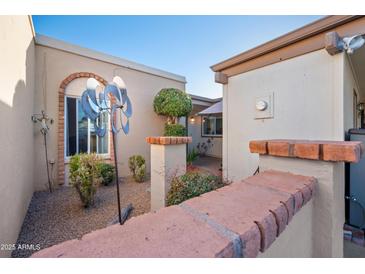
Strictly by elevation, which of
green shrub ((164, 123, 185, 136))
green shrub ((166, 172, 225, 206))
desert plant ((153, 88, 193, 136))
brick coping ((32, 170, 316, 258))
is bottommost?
green shrub ((166, 172, 225, 206))

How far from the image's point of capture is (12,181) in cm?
250

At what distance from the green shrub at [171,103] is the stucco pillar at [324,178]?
17.7ft

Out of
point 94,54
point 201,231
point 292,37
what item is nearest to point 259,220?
point 201,231

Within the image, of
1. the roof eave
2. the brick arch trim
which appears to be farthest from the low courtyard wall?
the brick arch trim

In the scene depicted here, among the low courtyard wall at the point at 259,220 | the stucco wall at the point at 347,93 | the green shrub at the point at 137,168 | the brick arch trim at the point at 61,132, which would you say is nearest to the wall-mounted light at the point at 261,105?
the stucco wall at the point at 347,93

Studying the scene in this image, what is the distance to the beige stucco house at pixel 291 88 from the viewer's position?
2.73 m

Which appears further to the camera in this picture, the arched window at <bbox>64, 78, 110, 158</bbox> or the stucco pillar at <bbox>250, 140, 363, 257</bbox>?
the arched window at <bbox>64, 78, 110, 158</bbox>

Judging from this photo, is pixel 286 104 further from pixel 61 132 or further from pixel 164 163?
pixel 61 132

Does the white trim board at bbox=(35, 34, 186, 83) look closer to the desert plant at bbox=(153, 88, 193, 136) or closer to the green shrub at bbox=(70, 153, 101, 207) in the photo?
the desert plant at bbox=(153, 88, 193, 136)

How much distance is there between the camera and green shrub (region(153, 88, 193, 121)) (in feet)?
21.0

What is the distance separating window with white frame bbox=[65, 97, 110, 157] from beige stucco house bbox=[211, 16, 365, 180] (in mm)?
3914

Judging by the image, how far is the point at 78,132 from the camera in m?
5.40
